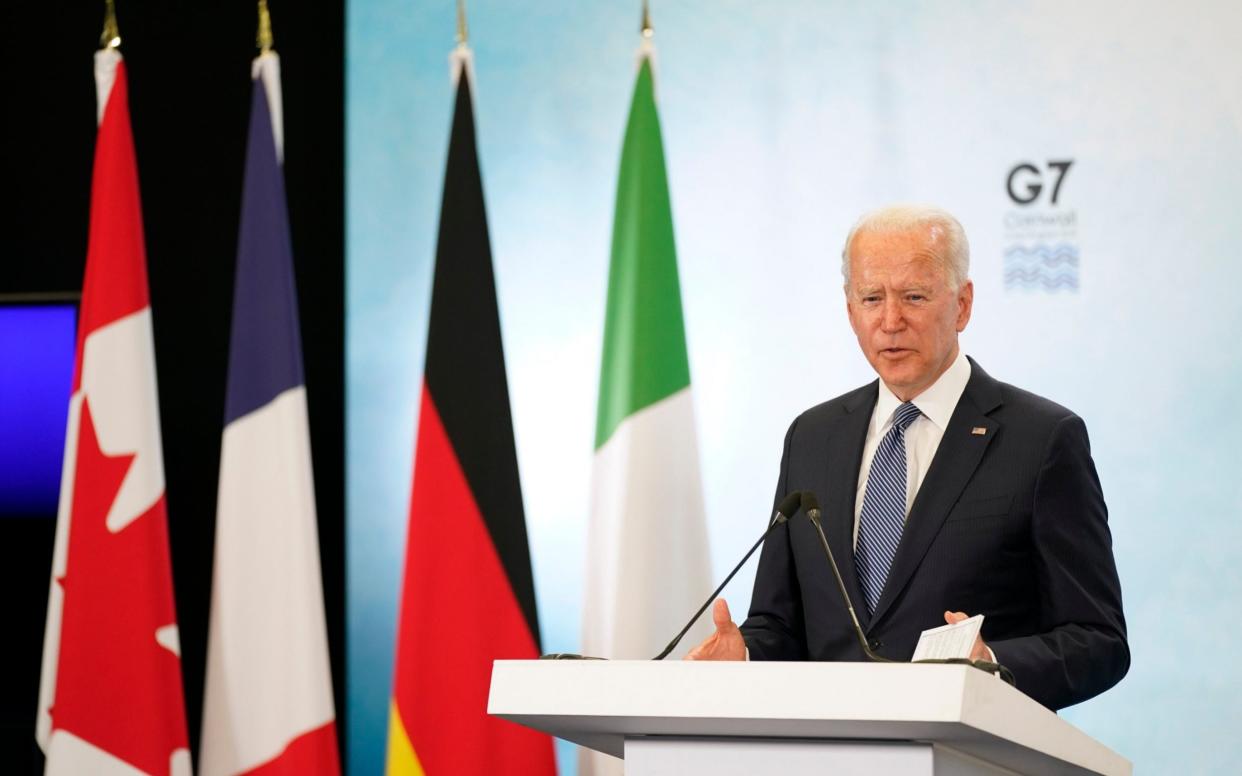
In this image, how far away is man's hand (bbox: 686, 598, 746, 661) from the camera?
206cm

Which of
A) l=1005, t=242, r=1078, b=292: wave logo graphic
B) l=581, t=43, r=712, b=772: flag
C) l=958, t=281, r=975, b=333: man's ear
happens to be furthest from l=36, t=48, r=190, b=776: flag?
l=1005, t=242, r=1078, b=292: wave logo graphic

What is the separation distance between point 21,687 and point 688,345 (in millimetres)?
2044

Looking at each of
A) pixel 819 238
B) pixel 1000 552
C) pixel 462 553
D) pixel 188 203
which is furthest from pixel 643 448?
pixel 188 203

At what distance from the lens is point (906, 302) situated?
2541mm

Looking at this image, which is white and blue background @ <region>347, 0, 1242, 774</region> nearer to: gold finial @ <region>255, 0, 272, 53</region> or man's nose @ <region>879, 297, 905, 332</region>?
gold finial @ <region>255, 0, 272, 53</region>

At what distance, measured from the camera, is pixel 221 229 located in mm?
4160

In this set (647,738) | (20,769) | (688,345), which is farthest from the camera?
(688,345)

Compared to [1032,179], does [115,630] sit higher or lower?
lower

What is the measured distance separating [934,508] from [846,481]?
21 cm

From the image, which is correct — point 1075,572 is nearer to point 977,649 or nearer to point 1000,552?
point 1000,552

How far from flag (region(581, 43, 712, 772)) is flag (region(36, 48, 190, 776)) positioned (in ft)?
3.47

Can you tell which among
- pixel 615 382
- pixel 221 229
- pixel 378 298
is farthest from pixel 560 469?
pixel 221 229

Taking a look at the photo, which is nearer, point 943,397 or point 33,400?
point 943,397

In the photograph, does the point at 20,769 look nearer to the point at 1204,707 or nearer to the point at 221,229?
the point at 221,229
